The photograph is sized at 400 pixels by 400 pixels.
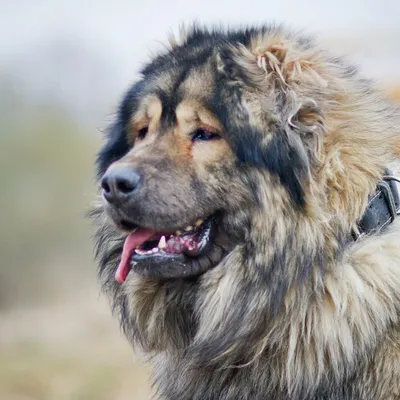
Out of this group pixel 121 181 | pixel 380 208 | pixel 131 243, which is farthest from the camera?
pixel 131 243

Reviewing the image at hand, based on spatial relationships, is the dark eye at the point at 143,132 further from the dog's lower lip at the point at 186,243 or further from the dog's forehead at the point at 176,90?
the dog's lower lip at the point at 186,243

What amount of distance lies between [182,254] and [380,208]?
709 millimetres

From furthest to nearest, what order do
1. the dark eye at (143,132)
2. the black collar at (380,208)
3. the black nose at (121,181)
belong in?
the dark eye at (143,132) < the black collar at (380,208) < the black nose at (121,181)

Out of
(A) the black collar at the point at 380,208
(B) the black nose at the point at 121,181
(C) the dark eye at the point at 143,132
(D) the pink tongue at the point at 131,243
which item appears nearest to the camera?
(B) the black nose at the point at 121,181

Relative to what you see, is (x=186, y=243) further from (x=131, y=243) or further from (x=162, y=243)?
(x=131, y=243)

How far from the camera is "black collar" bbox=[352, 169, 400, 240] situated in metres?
2.24

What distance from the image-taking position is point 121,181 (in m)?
2.14

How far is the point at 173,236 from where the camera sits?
2.28 meters

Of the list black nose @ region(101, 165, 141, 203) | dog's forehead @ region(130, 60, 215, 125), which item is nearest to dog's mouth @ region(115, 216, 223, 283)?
black nose @ region(101, 165, 141, 203)

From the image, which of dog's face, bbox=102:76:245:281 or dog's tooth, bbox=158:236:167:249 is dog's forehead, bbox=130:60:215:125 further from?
dog's tooth, bbox=158:236:167:249

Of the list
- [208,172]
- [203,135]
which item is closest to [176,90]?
[203,135]

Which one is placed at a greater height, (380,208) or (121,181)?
(121,181)

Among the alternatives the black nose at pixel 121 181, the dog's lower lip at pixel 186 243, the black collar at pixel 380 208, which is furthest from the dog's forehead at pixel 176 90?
the black collar at pixel 380 208

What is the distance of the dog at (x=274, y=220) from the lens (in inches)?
85.9
